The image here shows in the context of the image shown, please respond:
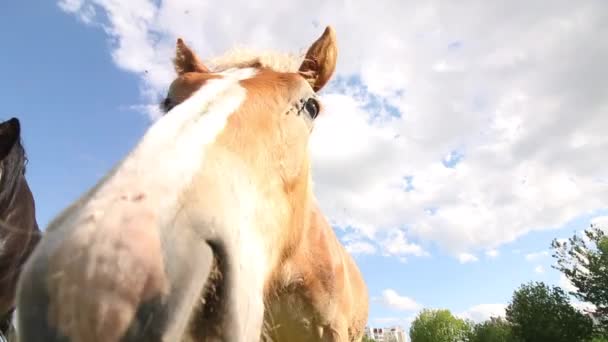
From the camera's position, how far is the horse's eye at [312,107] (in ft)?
10.6

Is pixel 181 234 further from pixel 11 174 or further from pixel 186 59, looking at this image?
pixel 11 174

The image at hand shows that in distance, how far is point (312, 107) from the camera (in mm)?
3312

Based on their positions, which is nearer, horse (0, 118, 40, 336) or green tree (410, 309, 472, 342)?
horse (0, 118, 40, 336)

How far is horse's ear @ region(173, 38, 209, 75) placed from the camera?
405cm

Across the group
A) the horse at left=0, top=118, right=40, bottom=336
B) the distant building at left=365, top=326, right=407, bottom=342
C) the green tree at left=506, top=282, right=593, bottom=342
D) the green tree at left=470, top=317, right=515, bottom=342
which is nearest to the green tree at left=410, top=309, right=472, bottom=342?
the green tree at left=470, top=317, right=515, bottom=342

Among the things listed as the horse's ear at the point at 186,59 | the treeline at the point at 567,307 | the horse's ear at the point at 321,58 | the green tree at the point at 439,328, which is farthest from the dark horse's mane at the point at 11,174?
the green tree at the point at 439,328

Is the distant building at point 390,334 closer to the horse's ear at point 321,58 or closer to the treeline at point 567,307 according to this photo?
the treeline at point 567,307

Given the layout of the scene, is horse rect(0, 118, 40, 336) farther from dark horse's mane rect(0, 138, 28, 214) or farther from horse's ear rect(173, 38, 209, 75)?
horse's ear rect(173, 38, 209, 75)

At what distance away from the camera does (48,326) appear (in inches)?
46.1

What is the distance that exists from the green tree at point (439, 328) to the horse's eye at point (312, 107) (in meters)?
71.2

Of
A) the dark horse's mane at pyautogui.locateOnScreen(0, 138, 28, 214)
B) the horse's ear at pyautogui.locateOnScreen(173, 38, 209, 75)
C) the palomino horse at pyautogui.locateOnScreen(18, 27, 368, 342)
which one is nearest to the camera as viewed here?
the palomino horse at pyautogui.locateOnScreen(18, 27, 368, 342)

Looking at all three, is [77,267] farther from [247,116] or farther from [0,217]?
[0,217]

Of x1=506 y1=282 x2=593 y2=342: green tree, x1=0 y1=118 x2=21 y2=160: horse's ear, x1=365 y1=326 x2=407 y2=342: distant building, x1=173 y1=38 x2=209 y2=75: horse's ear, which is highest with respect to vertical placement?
x1=365 y1=326 x2=407 y2=342: distant building

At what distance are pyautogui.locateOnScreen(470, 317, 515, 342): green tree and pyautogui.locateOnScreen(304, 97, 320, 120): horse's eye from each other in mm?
57903
